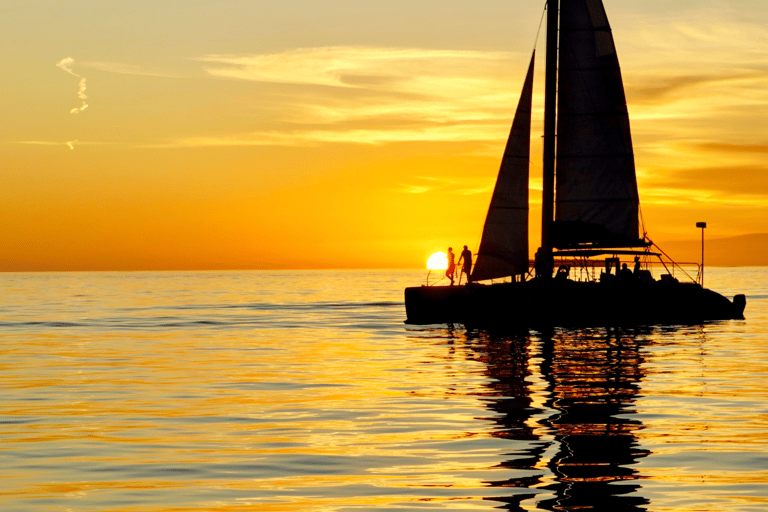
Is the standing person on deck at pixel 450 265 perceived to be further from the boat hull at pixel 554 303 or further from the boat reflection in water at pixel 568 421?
the boat reflection in water at pixel 568 421

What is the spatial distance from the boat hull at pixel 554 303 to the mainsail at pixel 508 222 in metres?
1.35

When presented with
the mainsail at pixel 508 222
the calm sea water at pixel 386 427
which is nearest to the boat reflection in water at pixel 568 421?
the calm sea water at pixel 386 427

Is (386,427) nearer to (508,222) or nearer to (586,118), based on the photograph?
(508,222)

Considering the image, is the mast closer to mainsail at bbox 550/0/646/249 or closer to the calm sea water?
mainsail at bbox 550/0/646/249

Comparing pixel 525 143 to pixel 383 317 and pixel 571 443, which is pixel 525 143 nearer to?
pixel 383 317

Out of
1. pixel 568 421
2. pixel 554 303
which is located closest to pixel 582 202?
pixel 554 303

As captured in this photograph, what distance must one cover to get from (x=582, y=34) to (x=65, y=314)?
38.6 m

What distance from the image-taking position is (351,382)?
25.7 metres

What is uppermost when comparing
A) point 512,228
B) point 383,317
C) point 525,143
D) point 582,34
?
point 582,34

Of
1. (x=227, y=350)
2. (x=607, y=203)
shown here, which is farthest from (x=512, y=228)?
(x=227, y=350)

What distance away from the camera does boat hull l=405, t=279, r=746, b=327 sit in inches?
1775

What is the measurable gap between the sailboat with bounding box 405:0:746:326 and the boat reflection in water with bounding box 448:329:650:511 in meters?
10.7

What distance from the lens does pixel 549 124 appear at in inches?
1951

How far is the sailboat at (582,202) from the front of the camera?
4641 centimetres
